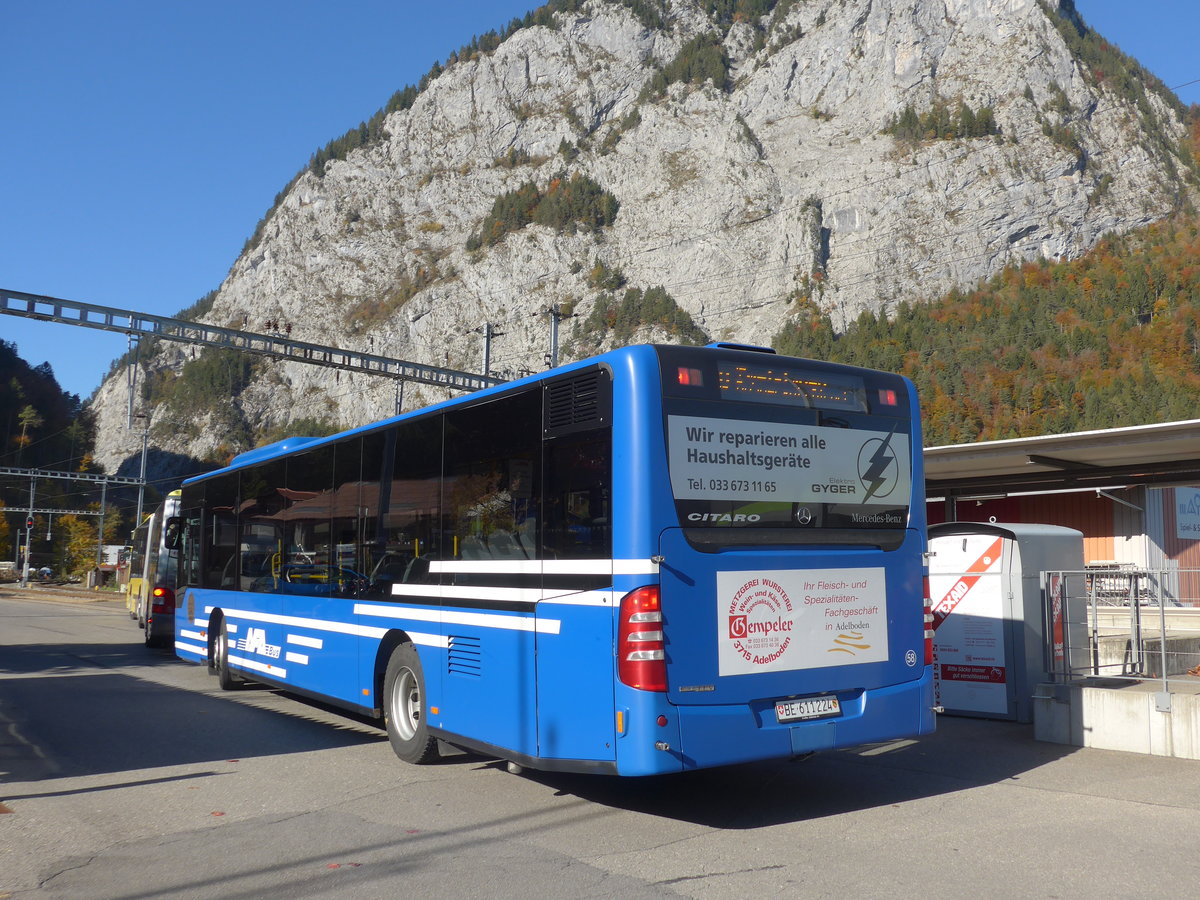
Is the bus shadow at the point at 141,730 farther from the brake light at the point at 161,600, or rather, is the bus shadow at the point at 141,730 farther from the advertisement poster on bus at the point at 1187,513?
the advertisement poster on bus at the point at 1187,513

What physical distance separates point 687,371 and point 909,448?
2.07 m

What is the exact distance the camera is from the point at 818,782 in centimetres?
759

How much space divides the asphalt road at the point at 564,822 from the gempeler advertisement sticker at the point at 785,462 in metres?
2.01

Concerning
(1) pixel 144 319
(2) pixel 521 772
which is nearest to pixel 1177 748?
(2) pixel 521 772

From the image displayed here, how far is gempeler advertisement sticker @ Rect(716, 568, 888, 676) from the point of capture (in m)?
6.19

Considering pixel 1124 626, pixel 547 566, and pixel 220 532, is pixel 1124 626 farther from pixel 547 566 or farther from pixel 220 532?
pixel 220 532

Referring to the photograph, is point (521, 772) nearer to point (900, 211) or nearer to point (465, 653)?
point (465, 653)

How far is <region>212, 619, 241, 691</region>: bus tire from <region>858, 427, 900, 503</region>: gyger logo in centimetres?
904

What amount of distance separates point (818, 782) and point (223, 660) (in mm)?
8412

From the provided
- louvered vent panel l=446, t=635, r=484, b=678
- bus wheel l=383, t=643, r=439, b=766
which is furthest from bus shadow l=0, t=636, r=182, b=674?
louvered vent panel l=446, t=635, r=484, b=678

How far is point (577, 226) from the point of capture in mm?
139125

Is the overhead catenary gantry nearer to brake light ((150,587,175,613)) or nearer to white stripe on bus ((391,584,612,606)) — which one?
brake light ((150,587,175,613))

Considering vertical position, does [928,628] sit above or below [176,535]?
below

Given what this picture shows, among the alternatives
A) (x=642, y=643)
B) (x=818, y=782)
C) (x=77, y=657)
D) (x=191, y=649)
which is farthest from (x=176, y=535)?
(x=642, y=643)
